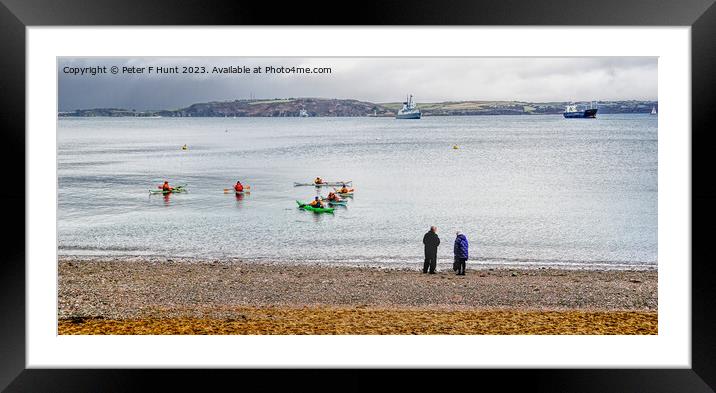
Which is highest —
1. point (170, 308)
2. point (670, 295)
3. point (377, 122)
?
point (377, 122)

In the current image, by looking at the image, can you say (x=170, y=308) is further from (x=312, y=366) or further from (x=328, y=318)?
(x=312, y=366)

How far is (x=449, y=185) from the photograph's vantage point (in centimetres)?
3825

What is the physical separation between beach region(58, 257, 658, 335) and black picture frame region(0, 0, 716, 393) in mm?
2201

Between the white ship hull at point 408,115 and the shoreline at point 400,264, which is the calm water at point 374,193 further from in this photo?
the white ship hull at point 408,115

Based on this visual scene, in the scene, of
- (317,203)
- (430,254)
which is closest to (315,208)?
(317,203)

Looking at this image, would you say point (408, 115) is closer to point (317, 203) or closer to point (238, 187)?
point (238, 187)
